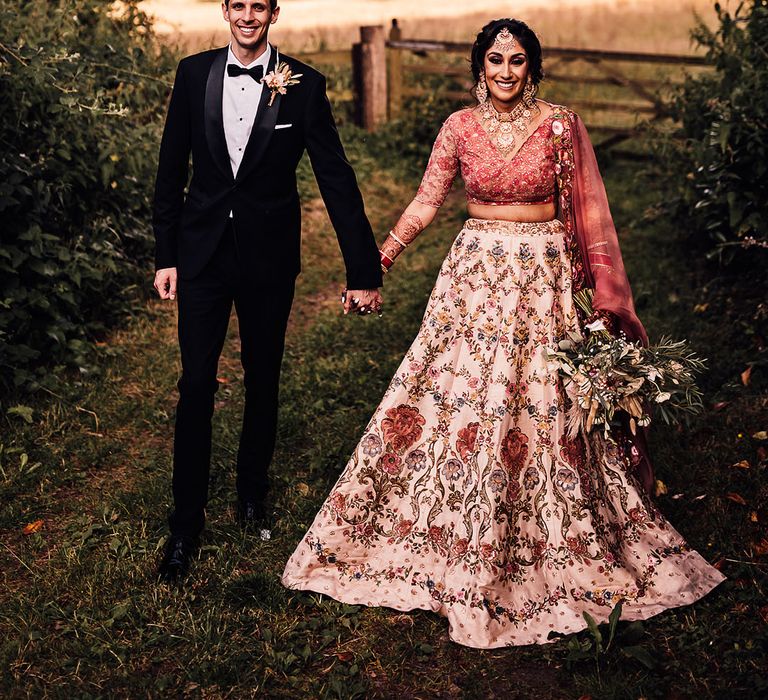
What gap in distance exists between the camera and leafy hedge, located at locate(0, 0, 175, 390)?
6.12 metres

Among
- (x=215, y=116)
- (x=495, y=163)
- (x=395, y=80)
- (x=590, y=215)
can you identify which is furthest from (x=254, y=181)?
(x=395, y=80)

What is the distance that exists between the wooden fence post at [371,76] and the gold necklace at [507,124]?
8.58 meters

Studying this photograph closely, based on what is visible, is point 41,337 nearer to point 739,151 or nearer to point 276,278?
point 276,278

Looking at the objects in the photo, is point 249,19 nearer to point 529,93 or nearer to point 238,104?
point 238,104

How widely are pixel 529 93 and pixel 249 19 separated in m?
1.17

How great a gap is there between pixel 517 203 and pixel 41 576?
8.53ft

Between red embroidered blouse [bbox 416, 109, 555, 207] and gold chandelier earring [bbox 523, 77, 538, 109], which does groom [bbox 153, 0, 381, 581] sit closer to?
red embroidered blouse [bbox 416, 109, 555, 207]

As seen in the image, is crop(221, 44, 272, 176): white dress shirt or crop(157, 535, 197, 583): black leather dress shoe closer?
crop(221, 44, 272, 176): white dress shirt

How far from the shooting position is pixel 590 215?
160 inches

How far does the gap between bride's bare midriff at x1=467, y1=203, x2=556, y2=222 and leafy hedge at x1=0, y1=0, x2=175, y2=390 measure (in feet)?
9.44

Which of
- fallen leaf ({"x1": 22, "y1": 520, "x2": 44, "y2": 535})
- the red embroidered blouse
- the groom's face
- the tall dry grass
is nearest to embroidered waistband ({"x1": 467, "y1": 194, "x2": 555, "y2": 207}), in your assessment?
the red embroidered blouse

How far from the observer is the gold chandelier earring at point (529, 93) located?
13.3 feet

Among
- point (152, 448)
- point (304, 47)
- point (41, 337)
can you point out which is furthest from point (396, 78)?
point (152, 448)

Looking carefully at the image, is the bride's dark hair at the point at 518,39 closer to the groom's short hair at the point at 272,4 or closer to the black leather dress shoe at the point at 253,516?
the groom's short hair at the point at 272,4
